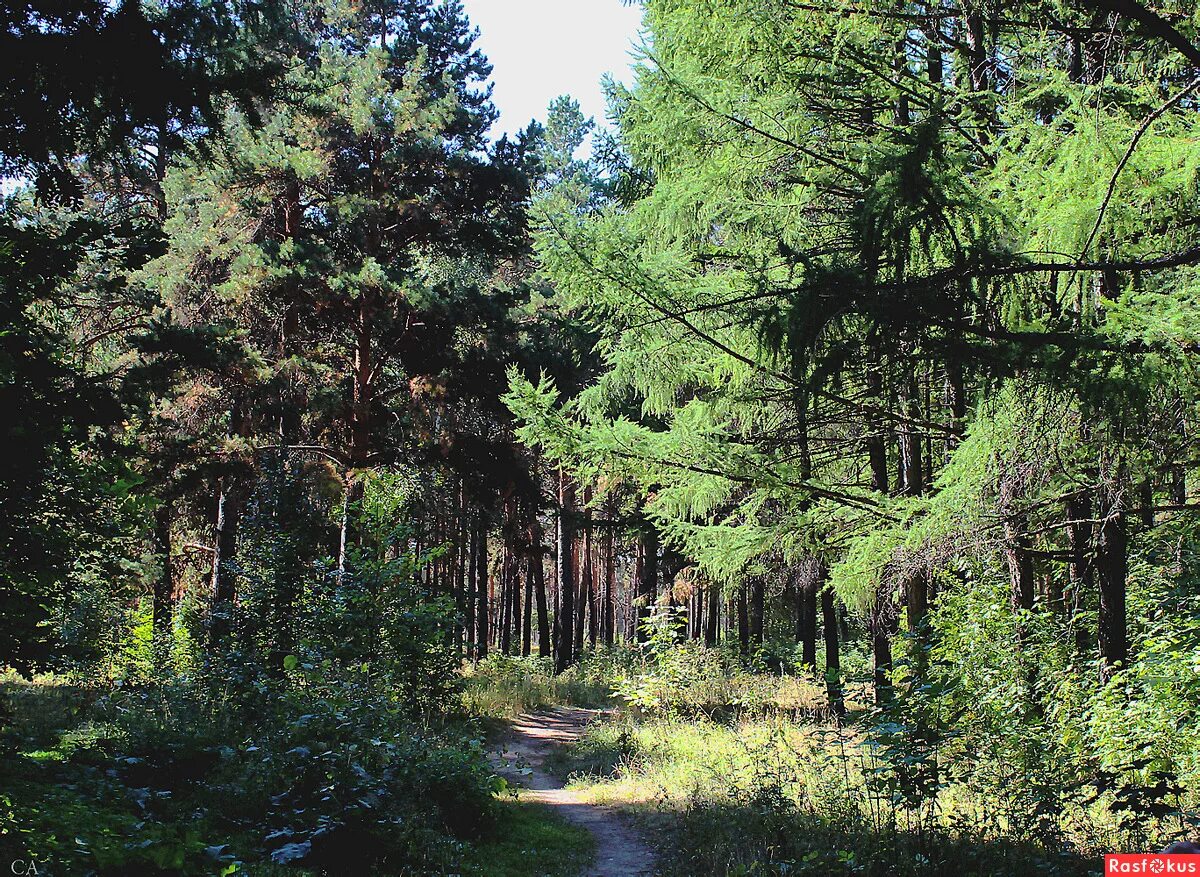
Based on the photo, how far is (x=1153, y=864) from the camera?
146 inches

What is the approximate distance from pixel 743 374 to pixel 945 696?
378 centimetres

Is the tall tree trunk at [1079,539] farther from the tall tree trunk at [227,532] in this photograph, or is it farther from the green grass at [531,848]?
the tall tree trunk at [227,532]

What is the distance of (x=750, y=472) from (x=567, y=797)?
17.5 feet

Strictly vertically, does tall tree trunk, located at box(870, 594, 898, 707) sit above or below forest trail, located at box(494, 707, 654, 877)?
above

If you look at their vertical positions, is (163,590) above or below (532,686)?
above

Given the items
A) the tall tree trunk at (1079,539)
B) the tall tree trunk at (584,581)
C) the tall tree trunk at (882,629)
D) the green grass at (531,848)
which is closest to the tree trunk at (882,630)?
the tall tree trunk at (882,629)

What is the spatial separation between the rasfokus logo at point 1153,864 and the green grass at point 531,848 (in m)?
4.32

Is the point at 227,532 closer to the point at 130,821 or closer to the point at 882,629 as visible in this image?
the point at 882,629

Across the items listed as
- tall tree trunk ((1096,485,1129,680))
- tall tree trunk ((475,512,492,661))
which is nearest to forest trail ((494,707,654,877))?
tall tree trunk ((1096,485,1129,680))

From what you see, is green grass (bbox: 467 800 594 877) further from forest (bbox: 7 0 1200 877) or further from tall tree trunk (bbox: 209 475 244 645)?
tall tree trunk (bbox: 209 475 244 645)

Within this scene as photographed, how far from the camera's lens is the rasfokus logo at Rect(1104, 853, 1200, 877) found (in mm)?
3019

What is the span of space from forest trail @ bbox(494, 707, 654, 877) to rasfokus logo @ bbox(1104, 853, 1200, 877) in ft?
12.6

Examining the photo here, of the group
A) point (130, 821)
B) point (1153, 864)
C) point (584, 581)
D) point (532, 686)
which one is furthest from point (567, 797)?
point (584, 581)

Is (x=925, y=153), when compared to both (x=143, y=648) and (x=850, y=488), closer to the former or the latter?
(x=850, y=488)
